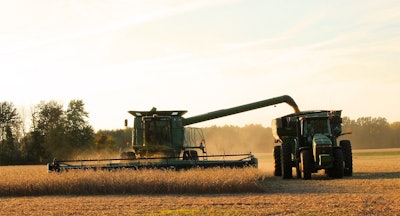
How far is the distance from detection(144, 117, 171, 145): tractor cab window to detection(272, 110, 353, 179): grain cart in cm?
378

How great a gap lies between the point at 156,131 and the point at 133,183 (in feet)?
19.2

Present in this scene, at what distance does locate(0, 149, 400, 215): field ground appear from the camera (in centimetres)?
1045

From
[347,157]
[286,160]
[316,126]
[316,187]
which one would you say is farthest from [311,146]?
[316,187]

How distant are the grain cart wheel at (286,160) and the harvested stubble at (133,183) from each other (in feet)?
9.37

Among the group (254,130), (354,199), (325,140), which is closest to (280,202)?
(354,199)

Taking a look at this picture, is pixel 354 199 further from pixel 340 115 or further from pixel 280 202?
pixel 340 115

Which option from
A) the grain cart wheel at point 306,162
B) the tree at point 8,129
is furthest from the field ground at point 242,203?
the tree at point 8,129

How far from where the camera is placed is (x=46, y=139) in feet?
172

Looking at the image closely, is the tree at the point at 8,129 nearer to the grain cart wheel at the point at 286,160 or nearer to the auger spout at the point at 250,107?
the auger spout at the point at 250,107

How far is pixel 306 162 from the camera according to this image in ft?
57.6

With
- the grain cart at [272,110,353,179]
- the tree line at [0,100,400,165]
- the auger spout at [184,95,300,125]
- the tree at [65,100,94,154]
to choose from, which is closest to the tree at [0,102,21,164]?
the tree line at [0,100,400,165]

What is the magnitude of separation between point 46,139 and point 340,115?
125 ft

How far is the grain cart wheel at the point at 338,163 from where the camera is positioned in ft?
57.1

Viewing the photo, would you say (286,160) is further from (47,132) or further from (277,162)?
(47,132)
